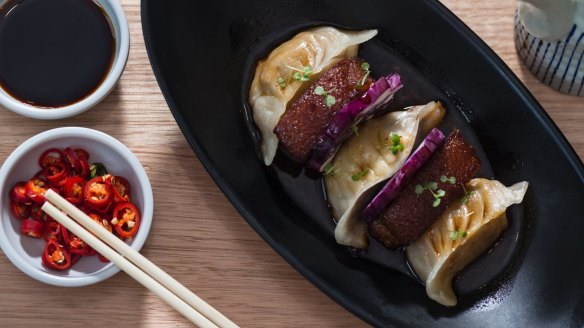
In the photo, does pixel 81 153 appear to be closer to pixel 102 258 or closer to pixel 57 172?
pixel 57 172

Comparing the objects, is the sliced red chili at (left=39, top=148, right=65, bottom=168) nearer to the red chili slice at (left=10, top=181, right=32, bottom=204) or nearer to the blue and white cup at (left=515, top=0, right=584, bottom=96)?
the red chili slice at (left=10, top=181, right=32, bottom=204)

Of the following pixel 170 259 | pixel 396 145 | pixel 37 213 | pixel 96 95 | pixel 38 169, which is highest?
pixel 396 145

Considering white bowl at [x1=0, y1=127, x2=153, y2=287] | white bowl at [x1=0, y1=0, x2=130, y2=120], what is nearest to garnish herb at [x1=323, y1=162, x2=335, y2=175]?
white bowl at [x1=0, y1=127, x2=153, y2=287]

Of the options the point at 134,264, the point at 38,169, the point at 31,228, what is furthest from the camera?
the point at 38,169

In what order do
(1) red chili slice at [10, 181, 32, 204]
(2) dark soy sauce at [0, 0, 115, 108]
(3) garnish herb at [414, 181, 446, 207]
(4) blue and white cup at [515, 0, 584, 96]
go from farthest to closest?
(2) dark soy sauce at [0, 0, 115, 108] → (1) red chili slice at [10, 181, 32, 204] → (3) garnish herb at [414, 181, 446, 207] → (4) blue and white cup at [515, 0, 584, 96]

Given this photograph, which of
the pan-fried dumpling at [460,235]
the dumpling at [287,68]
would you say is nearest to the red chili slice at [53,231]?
the dumpling at [287,68]

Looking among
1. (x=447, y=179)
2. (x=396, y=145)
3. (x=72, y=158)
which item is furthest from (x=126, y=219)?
(x=447, y=179)
